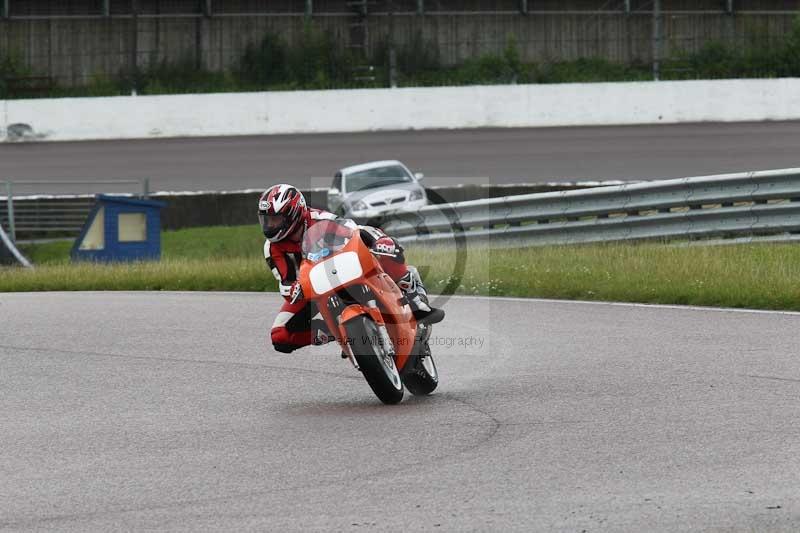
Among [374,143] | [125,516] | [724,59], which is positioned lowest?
[125,516]

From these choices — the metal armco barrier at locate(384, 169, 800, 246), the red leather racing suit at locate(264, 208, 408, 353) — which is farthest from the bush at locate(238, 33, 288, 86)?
the red leather racing suit at locate(264, 208, 408, 353)

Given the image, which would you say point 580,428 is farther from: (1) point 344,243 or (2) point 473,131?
(2) point 473,131

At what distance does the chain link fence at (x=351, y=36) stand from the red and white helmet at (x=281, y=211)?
95.8 feet

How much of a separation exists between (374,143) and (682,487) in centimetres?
2693

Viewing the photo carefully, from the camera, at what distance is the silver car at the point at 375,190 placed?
24156 millimetres

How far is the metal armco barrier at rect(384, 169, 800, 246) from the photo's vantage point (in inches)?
661

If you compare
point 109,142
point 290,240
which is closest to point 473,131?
point 109,142

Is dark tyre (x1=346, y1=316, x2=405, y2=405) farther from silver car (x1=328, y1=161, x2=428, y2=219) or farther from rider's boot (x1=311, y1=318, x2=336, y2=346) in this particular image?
silver car (x1=328, y1=161, x2=428, y2=219)

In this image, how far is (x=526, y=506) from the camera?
5.82 m

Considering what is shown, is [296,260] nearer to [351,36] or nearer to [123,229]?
[123,229]

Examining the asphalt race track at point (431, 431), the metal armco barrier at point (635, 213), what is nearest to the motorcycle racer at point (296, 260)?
the asphalt race track at point (431, 431)

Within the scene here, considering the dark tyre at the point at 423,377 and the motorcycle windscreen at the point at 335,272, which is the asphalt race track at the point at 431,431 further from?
the motorcycle windscreen at the point at 335,272

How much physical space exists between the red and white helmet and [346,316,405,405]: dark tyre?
0.88 metres

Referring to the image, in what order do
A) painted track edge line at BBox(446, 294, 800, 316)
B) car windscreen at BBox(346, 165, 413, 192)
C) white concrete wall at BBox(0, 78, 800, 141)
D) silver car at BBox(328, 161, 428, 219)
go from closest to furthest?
painted track edge line at BBox(446, 294, 800, 316) < silver car at BBox(328, 161, 428, 219) < car windscreen at BBox(346, 165, 413, 192) < white concrete wall at BBox(0, 78, 800, 141)
